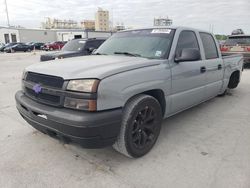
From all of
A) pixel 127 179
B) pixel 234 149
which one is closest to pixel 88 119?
pixel 127 179

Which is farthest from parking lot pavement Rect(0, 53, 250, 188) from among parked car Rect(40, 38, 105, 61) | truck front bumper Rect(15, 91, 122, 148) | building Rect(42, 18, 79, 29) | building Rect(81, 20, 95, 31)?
building Rect(42, 18, 79, 29)

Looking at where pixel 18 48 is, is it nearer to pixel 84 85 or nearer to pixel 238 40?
pixel 238 40

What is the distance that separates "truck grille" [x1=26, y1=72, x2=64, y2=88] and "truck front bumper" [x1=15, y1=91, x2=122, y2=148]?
0.26m

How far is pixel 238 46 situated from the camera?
11453 mm

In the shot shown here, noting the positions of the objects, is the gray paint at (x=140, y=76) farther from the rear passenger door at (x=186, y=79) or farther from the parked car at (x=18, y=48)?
the parked car at (x=18, y=48)

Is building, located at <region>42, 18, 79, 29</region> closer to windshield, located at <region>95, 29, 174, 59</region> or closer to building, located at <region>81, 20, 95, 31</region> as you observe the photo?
building, located at <region>81, 20, 95, 31</region>

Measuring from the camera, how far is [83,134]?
2422mm

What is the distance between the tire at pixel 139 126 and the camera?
275cm

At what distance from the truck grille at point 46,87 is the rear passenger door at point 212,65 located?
9.23 feet

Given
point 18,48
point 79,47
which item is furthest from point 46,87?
point 18,48

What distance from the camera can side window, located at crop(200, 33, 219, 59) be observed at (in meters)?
4.47

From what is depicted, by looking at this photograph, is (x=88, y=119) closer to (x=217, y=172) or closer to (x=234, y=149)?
(x=217, y=172)

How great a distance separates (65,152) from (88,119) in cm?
109

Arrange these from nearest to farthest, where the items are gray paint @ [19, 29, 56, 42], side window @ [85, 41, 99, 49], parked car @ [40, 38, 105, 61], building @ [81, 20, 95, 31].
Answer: parked car @ [40, 38, 105, 61]
side window @ [85, 41, 99, 49]
gray paint @ [19, 29, 56, 42]
building @ [81, 20, 95, 31]
